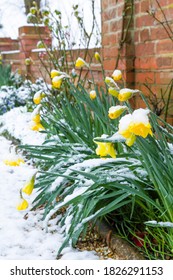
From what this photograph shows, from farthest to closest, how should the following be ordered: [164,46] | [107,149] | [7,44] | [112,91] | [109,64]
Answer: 1. [7,44]
2. [109,64]
3. [164,46]
4. [112,91]
5. [107,149]

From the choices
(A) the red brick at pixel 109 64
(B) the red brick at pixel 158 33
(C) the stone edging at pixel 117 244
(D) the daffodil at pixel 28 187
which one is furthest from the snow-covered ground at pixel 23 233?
(B) the red brick at pixel 158 33

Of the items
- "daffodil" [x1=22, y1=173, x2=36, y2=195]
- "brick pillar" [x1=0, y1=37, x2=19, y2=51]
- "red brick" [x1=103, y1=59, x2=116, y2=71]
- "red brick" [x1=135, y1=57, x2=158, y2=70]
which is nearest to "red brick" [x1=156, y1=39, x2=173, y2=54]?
"red brick" [x1=135, y1=57, x2=158, y2=70]

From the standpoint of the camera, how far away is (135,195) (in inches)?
82.7

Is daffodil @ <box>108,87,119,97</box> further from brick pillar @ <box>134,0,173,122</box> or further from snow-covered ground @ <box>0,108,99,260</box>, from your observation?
brick pillar @ <box>134,0,173,122</box>

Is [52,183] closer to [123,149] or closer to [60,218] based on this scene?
[60,218]

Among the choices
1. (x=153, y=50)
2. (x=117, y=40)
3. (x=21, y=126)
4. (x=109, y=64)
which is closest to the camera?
(x=153, y=50)

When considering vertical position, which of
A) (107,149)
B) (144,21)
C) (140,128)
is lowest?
(107,149)

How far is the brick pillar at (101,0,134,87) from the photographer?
3744mm

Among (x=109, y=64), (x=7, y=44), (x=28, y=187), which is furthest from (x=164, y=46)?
(x=7, y=44)

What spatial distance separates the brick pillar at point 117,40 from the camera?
374cm

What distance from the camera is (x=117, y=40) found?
12.6ft

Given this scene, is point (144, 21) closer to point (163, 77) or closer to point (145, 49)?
point (145, 49)

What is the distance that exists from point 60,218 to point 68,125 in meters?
0.74

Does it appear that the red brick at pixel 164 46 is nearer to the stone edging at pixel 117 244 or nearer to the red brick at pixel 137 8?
the red brick at pixel 137 8
